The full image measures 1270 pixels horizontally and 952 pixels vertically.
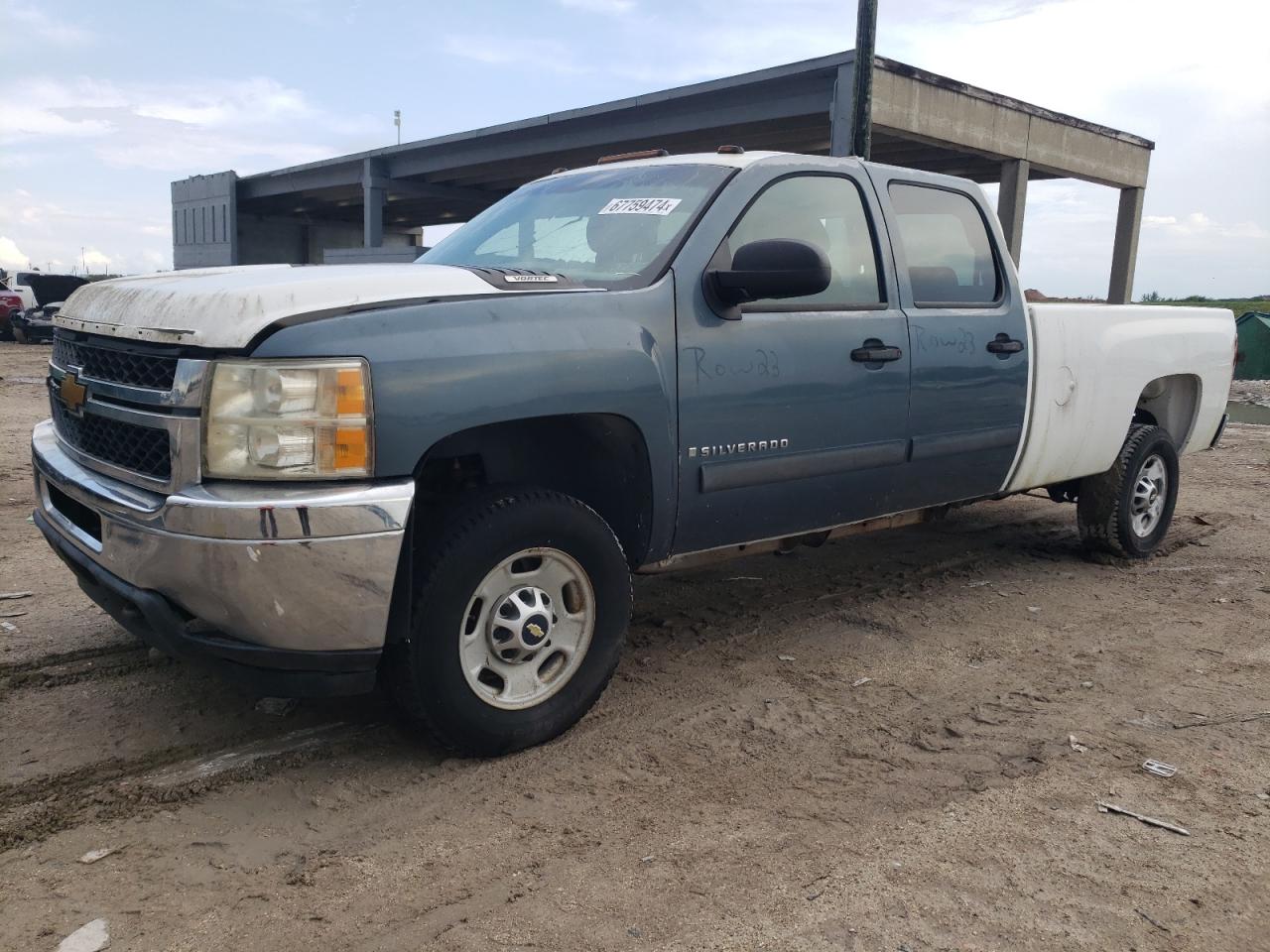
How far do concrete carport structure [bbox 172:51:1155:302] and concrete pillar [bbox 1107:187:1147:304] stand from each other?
0.11 feet

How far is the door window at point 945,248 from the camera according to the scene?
14.8ft

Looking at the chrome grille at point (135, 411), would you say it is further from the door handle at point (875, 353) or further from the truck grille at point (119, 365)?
the door handle at point (875, 353)

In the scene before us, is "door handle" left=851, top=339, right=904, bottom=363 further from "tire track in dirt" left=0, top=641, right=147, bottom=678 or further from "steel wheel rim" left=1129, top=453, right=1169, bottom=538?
"tire track in dirt" left=0, top=641, right=147, bottom=678

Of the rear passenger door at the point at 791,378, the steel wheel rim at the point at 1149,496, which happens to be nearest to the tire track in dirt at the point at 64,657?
the rear passenger door at the point at 791,378

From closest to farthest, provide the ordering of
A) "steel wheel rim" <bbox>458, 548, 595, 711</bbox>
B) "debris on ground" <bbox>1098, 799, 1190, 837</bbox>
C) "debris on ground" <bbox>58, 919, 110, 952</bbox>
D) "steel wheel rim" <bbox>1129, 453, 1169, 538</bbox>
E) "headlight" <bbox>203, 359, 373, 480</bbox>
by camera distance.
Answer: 1. "debris on ground" <bbox>58, 919, 110, 952</bbox>
2. "headlight" <bbox>203, 359, 373, 480</bbox>
3. "debris on ground" <bbox>1098, 799, 1190, 837</bbox>
4. "steel wheel rim" <bbox>458, 548, 595, 711</bbox>
5. "steel wheel rim" <bbox>1129, 453, 1169, 538</bbox>

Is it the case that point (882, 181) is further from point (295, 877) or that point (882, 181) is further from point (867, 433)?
point (295, 877)

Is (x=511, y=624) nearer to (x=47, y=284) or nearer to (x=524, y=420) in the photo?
(x=524, y=420)

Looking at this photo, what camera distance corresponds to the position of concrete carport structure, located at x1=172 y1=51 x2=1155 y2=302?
18453mm

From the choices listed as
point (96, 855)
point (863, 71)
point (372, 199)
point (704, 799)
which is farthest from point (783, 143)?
point (96, 855)

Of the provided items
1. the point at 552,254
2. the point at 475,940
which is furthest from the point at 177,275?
the point at 475,940

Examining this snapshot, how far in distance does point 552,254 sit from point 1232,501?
20.9 feet

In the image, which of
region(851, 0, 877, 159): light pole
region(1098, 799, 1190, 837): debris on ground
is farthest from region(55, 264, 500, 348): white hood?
region(851, 0, 877, 159): light pole

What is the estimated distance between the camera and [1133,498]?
588 centimetres

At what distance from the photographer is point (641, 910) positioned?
2.45 m
